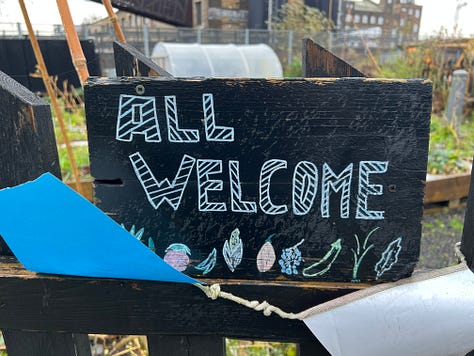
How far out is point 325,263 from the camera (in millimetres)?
761

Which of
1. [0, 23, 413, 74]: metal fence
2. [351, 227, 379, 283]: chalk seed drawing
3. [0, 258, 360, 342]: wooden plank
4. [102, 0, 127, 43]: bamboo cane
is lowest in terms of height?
[0, 258, 360, 342]: wooden plank

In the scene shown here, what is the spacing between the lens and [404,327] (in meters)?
0.74

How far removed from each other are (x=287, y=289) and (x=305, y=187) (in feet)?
0.67

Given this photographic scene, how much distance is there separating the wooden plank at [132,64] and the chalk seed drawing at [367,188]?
0.42m

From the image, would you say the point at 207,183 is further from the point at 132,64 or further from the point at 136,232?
the point at 132,64

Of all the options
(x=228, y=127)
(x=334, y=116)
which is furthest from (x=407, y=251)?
(x=228, y=127)

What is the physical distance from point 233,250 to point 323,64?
464 millimetres

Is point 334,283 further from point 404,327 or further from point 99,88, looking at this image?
point 99,88

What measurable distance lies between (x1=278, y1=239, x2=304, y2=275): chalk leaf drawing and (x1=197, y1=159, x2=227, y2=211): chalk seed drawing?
0.46ft

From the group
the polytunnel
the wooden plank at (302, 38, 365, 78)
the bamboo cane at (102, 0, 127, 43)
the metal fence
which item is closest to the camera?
the wooden plank at (302, 38, 365, 78)

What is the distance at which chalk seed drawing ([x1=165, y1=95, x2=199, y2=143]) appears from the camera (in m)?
0.69

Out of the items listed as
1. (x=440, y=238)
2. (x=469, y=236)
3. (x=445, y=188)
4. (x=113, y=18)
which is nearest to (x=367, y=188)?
(x=469, y=236)

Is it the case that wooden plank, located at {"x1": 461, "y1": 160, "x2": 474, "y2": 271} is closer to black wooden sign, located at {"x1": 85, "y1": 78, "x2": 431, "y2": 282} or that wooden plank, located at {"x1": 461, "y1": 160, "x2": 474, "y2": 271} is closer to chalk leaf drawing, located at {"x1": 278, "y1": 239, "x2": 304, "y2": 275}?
black wooden sign, located at {"x1": 85, "y1": 78, "x2": 431, "y2": 282}

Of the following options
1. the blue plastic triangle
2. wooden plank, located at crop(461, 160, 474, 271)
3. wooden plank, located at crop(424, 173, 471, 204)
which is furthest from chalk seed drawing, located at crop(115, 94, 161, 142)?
wooden plank, located at crop(424, 173, 471, 204)
